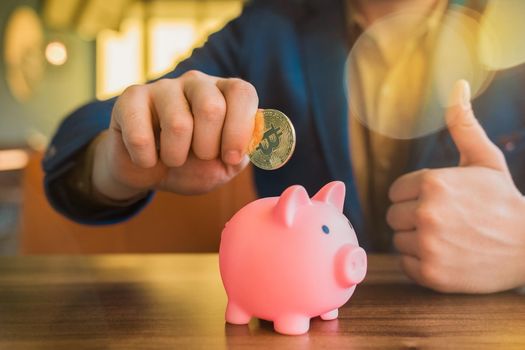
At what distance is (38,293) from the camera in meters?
0.64

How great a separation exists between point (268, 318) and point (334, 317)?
0.07 m

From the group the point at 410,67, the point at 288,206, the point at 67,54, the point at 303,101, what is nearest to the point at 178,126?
the point at 288,206

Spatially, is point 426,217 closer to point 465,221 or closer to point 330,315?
point 465,221

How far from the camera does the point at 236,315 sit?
19.9 inches

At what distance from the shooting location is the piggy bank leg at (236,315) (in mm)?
505

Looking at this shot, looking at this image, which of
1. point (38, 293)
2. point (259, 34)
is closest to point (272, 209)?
point (38, 293)

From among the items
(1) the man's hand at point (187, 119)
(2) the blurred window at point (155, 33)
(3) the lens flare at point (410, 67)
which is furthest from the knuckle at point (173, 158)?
(2) the blurred window at point (155, 33)

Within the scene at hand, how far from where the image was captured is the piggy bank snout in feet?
1.55

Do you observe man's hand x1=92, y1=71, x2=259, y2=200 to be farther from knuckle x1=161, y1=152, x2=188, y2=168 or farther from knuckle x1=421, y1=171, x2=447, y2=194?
knuckle x1=421, y1=171, x2=447, y2=194

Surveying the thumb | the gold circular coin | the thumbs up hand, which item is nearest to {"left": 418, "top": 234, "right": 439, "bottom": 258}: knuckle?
the thumbs up hand

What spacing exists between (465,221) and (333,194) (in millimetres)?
223

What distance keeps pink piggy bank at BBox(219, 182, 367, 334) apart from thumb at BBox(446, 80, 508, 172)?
0.26 metres

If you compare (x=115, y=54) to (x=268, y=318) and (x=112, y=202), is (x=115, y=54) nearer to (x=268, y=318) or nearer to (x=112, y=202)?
(x=112, y=202)

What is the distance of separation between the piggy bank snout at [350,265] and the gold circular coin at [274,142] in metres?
0.11
